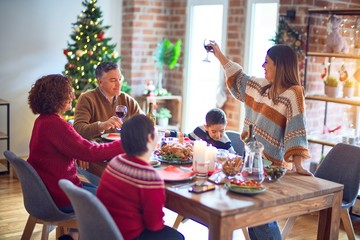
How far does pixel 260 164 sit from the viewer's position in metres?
2.48

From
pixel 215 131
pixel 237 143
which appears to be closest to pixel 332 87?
pixel 237 143

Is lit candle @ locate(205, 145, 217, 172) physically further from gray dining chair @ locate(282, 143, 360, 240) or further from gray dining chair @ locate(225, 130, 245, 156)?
gray dining chair @ locate(225, 130, 245, 156)

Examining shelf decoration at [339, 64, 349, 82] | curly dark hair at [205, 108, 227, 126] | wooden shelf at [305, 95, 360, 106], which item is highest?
shelf decoration at [339, 64, 349, 82]

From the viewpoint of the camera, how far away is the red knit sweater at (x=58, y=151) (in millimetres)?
2746

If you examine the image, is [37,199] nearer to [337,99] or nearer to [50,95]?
[50,95]

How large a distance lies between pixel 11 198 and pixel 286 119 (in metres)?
2.68

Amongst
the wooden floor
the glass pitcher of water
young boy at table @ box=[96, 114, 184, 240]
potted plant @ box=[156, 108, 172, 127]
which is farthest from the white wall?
the glass pitcher of water

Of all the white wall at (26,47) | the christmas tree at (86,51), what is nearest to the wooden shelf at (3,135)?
the white wall at (26,47)

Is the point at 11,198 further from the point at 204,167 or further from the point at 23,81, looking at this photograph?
the point at 204,167

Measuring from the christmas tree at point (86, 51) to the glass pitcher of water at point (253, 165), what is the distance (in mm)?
3196

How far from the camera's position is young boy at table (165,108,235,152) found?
3.25 metres

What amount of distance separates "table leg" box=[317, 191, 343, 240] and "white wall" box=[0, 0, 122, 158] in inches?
157

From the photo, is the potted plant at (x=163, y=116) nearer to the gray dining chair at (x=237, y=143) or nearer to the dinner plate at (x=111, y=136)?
the gray dining chair at (x=237, y=143)

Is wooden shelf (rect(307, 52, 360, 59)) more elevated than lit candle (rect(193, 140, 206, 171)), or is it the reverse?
wooden shelf (rect(307, 52, 360, 59))
